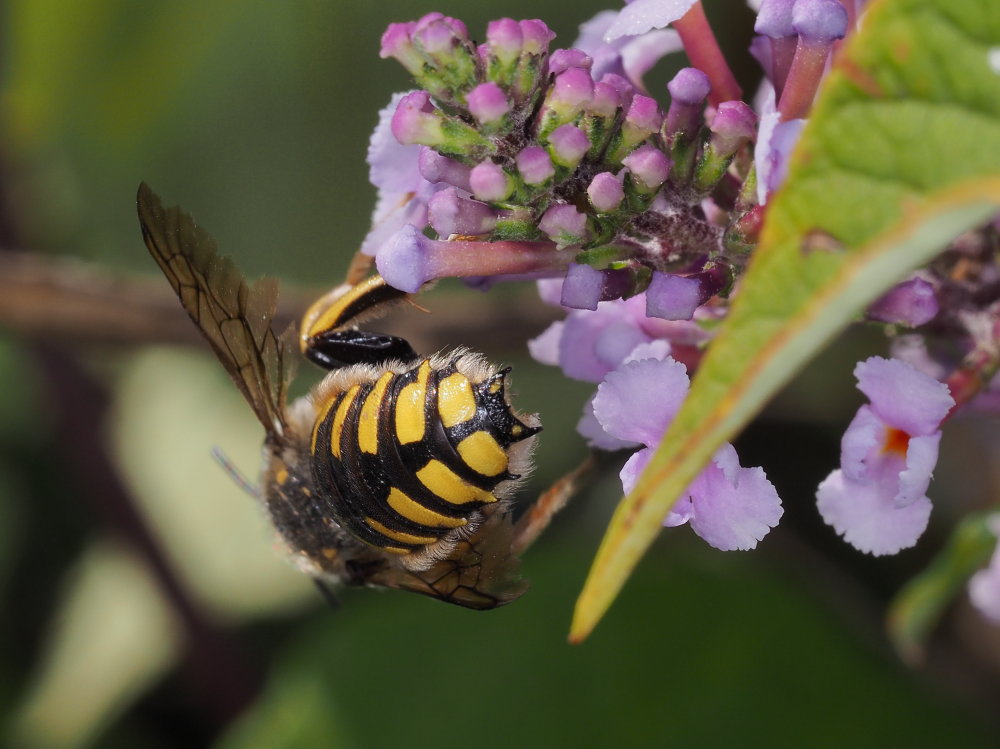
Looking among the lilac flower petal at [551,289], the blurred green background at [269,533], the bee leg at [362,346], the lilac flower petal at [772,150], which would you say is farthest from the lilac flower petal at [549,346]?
the blurred green background at [269,533]

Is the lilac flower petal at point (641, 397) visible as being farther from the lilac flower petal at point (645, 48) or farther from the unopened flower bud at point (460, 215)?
the lilac flower petal at point (645, 48)

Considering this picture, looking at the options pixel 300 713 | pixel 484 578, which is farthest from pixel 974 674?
pixel 484 578

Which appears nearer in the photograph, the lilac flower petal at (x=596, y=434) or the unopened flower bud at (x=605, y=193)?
the unopened flower bud at (x=605, y=193)

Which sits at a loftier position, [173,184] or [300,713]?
[173,184]

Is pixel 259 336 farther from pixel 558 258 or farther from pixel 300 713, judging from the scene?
pixel 300 713

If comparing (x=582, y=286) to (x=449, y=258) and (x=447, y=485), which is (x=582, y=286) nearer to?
(x=449, y=258)

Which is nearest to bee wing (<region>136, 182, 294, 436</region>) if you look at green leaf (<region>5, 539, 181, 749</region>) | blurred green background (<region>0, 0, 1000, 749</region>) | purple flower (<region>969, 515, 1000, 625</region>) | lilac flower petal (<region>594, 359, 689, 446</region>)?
lilac flower petal (<region>594, 359, 689, 446</region>)
